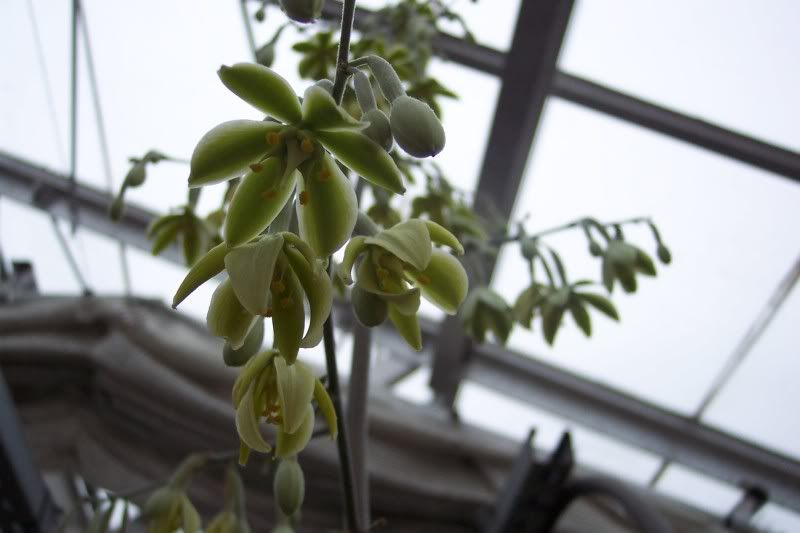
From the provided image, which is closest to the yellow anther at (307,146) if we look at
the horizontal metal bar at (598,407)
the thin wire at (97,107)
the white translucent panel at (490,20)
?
the white translucent panel at (490,20)

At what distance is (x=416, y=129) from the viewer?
17.4 inches

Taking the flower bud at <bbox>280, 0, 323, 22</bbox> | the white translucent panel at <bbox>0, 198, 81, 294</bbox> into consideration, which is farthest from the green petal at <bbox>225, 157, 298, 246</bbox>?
the white translucent panel at <bbox>0, 198, 81, 294</bbox>

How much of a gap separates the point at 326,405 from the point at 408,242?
0.16 metres

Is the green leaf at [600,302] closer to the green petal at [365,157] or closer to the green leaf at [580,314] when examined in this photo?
the green leaf at [580,314]

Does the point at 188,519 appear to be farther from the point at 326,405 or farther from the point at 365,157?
the point at 365,157

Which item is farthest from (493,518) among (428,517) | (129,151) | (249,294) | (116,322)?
(129,151)

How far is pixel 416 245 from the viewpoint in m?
0.49

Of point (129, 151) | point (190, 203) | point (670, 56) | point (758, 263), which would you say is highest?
point (670, 56)

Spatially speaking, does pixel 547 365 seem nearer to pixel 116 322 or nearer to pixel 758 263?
pixel 758 263

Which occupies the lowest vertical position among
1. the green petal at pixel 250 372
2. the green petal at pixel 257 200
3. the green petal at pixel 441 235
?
the green petal at pixel 250 372

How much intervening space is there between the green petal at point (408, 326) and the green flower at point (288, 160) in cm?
10

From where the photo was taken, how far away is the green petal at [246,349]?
53cm

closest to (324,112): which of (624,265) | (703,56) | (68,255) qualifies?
→ (624,265)

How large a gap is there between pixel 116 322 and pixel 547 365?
1.47 m
